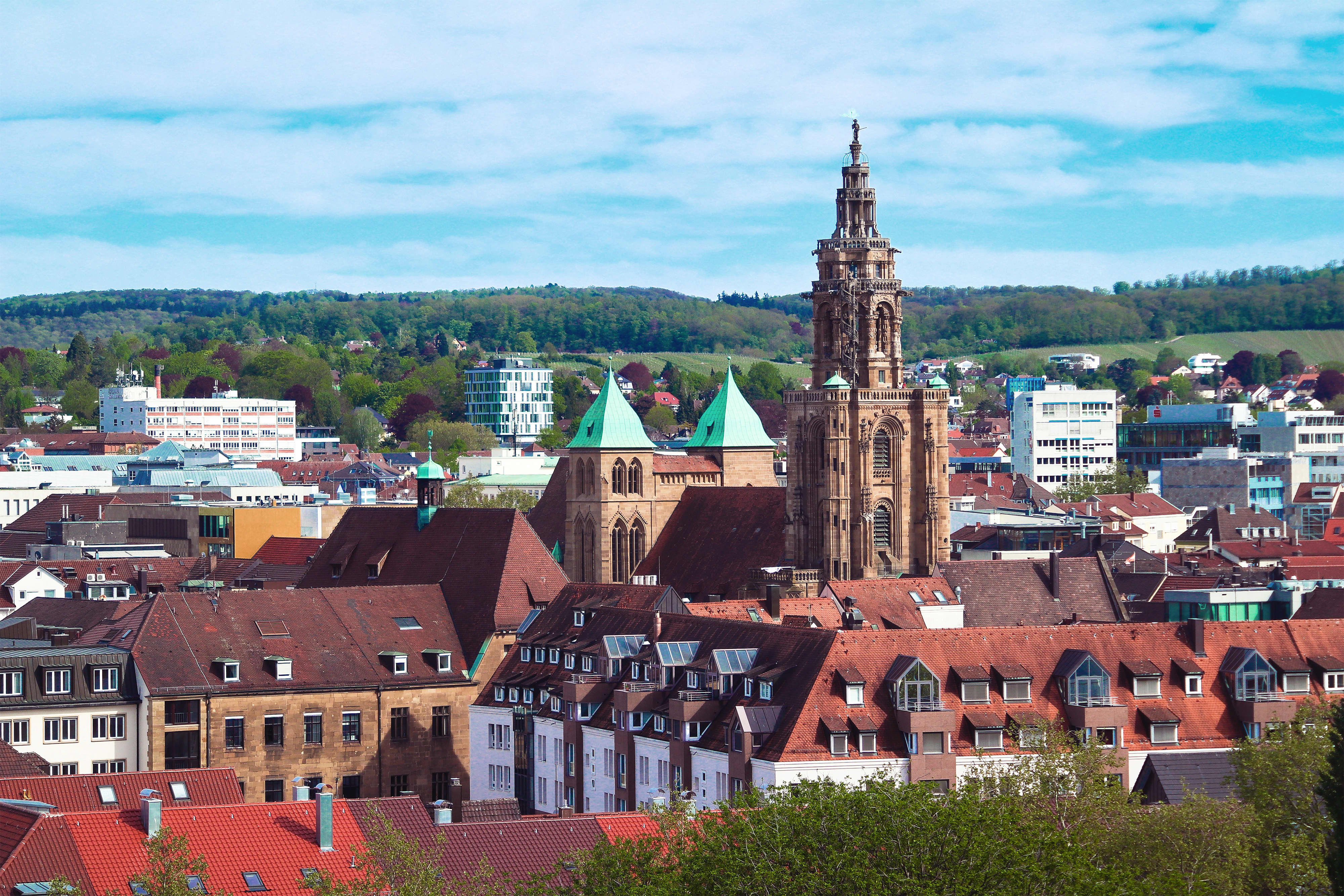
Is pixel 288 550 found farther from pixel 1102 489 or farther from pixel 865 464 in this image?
pixel 1102 489

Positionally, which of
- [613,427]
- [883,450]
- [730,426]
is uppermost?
[613,427]

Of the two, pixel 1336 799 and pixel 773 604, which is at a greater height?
pixel 773 604

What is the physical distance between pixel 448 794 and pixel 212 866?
126 feet

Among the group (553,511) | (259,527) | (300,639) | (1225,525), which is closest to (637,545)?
(553,511)

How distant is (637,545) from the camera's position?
117938 millimetres

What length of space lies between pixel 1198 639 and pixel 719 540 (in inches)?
1860

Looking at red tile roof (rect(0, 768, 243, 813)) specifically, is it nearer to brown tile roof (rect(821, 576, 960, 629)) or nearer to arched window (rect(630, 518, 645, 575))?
brown tile roof (rect(821, 576, 960, 629))

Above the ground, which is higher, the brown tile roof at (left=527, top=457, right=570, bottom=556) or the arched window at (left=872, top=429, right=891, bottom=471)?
the arched window at (left=872, top=429, right=891, bottom=471)

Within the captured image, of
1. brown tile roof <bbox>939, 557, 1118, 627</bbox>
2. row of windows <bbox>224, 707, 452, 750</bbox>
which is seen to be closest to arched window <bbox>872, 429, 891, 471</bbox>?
brown tile roof <bbox>939, 557, 1118, 627</bbox>

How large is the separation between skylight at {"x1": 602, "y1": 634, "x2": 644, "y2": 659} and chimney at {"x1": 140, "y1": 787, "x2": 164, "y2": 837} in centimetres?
2657

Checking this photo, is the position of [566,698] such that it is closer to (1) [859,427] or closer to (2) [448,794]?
(2) [448,794]

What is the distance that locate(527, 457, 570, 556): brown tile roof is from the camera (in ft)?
407

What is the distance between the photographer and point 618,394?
11950cm

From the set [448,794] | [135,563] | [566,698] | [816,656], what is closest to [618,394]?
[135,563]
